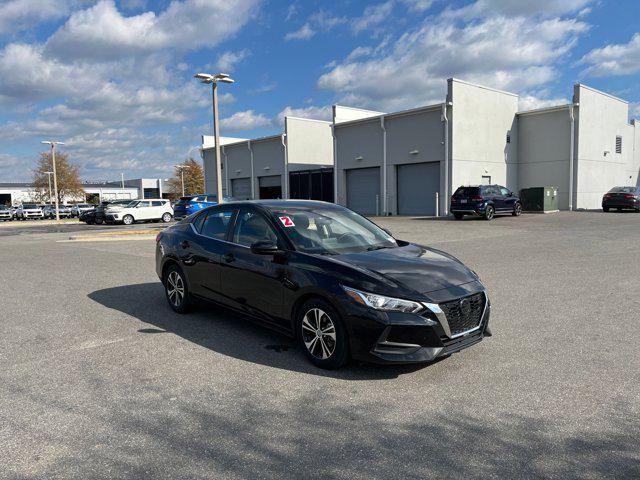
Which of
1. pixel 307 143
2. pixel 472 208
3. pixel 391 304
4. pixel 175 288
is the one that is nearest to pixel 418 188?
pixel 472 208

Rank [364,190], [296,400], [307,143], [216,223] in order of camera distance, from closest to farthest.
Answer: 1. [296,400]
2. [216,223]
3. [364,190]
4. [307,143]

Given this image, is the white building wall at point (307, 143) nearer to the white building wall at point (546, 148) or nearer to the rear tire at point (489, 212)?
the white building wall at point (546, 148)

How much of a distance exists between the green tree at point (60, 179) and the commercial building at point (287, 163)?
3629cm

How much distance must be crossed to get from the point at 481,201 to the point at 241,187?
26315mm

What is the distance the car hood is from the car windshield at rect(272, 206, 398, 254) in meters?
0.28

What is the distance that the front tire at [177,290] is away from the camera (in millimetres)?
6461

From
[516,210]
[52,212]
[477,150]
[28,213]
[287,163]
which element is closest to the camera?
[516,210]

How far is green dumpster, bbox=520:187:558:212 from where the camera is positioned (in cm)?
2844

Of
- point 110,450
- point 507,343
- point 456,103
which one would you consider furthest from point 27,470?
point 456,103

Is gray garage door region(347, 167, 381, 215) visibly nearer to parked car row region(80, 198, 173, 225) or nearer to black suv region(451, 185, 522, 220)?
black suv region(451, 185, 522, 220)

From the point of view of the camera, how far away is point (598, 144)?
104ft

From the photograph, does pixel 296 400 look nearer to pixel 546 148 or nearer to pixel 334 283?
pixel 334 283

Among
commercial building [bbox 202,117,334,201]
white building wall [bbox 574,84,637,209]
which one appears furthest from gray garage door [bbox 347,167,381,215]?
white building wall [bbox 574,84,637,209]

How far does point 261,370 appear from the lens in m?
4.52
